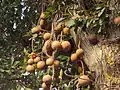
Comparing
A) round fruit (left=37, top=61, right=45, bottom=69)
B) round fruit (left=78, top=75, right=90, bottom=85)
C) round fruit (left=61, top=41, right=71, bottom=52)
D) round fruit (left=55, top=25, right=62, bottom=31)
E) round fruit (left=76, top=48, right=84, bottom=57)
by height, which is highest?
round fruit (left=55, top=25, right=62, bottom=31)

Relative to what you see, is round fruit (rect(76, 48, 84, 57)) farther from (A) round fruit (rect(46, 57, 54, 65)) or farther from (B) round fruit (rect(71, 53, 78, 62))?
(A) round fruit (rect(46, 57, 54, 65))

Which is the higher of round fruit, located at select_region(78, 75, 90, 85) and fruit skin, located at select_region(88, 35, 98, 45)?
fruit skin, located at select_region(88, 35, 98, 45)

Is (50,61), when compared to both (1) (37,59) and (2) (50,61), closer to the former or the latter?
(2) (50,61)

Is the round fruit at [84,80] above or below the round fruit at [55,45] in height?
below

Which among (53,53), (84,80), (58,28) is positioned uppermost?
(58,28)

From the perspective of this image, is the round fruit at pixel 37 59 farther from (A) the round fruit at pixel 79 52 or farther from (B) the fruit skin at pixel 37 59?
(A) the round fruit at pixel 79 52

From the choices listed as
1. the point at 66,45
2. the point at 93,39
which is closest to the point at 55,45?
the point at 66,45

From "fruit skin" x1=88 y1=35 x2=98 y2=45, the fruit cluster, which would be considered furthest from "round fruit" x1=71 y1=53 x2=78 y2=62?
"fruit skin" x1=88 y1=35 x2=98 y2=45

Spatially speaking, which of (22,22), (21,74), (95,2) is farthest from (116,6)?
(22,22)

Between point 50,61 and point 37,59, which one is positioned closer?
point 50,61

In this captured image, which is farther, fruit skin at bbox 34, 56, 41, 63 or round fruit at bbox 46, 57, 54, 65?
fruit skin at bbox 34, 56, 41, 63

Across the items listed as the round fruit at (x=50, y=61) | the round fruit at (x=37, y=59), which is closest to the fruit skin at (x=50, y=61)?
the round fruit at (x=50, y=61)

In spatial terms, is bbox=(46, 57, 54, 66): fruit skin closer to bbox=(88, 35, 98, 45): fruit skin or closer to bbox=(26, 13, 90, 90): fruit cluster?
bbox=(26, 13, 90, 90): fruit cluster

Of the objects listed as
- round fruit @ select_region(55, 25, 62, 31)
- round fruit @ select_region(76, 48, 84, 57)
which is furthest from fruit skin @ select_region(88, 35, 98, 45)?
round fruit @ select_region(55, 25, 62, 31)
